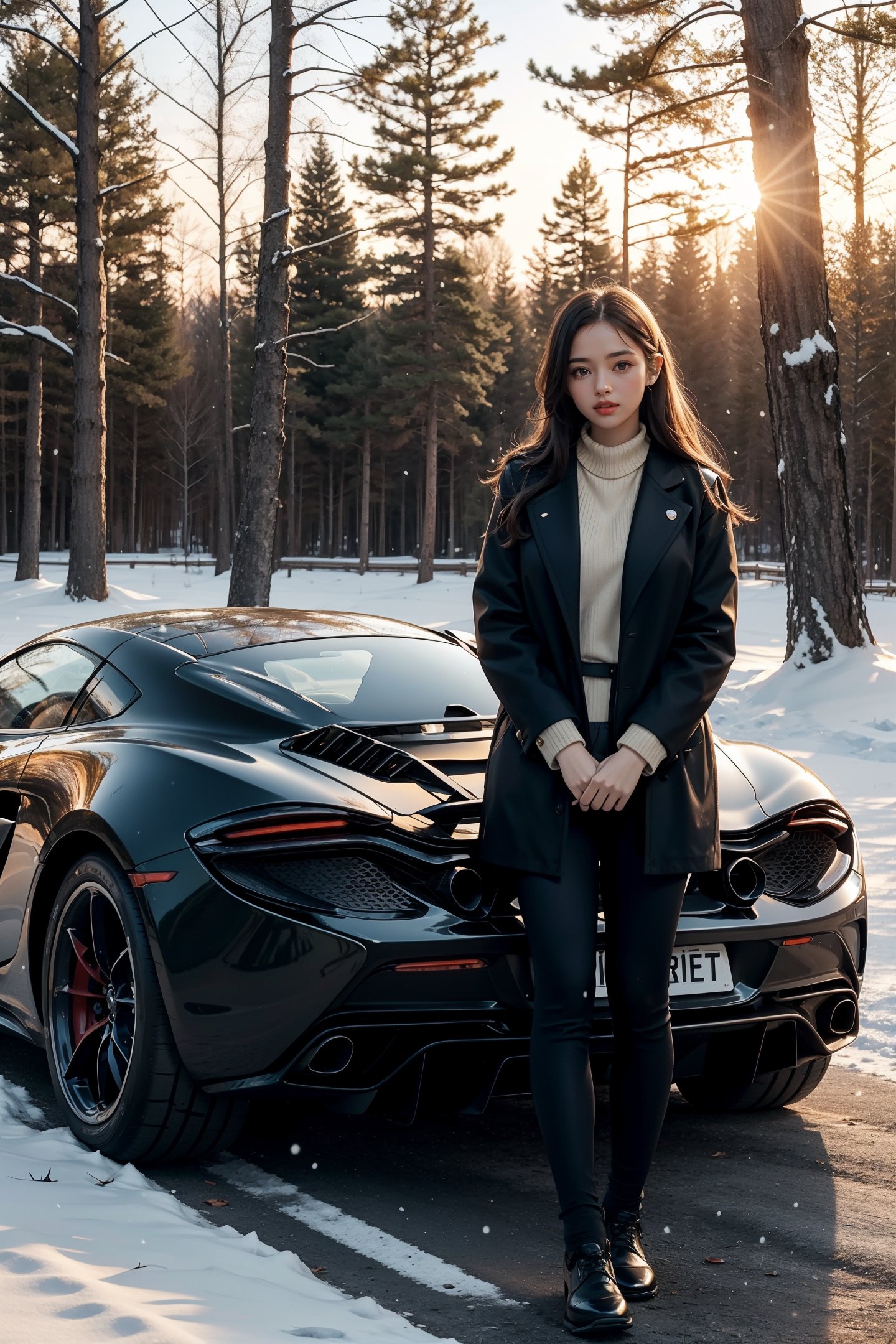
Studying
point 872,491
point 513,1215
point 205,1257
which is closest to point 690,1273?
point 513,1215

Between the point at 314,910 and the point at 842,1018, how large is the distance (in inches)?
56.2

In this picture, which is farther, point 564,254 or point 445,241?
point 564,254

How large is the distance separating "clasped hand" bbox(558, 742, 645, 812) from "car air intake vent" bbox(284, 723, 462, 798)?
0.69 meters

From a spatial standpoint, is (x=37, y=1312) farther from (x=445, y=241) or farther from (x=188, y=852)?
(x=445, y=241)

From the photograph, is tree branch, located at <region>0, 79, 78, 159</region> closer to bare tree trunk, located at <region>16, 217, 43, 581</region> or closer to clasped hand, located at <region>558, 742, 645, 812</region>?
bare tree trunk, located at <region>16, 217, 43, 581</region>

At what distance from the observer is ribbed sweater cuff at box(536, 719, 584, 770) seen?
273 cm

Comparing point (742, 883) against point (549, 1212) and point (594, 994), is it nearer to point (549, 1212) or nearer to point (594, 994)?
point (594, 994)

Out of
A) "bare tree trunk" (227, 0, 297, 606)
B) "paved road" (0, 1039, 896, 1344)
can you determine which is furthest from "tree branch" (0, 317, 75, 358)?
"paved road" (0, 1039, 896, 1344)

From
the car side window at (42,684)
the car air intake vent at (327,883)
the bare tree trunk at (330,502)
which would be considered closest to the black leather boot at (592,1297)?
the car air intake vent at (327,883)

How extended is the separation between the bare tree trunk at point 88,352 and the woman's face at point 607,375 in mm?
20712

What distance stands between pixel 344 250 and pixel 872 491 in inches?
1214

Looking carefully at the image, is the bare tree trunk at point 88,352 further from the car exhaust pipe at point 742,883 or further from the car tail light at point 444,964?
the car tail light at point 444,964

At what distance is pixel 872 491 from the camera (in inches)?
2702

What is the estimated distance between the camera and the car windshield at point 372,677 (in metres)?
3.88
